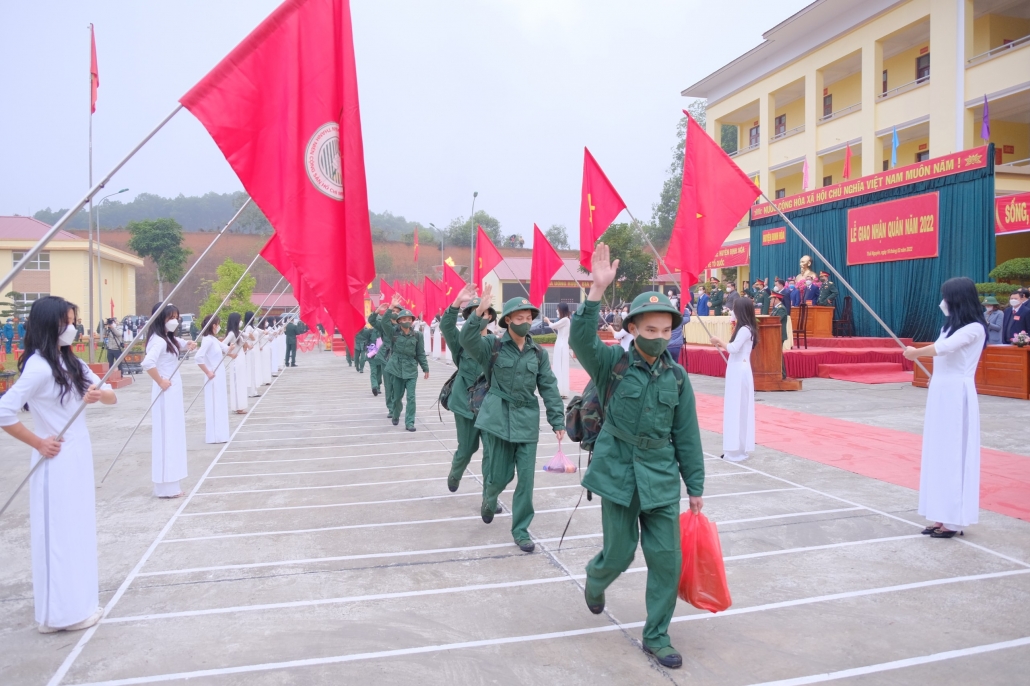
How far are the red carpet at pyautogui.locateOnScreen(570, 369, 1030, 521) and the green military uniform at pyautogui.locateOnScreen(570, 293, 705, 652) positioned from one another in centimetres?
400

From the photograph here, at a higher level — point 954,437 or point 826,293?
→ point 826,293

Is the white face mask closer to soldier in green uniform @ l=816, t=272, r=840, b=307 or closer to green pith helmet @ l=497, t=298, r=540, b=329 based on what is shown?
green pith helmet @ l=497, t=298, r=540, b=329

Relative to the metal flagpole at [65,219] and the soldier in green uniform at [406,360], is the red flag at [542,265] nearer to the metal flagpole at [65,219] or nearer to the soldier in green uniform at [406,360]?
the soldier in green uniform at [406,360]

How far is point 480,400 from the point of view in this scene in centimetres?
581

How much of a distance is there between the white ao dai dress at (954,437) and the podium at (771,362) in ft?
30.5

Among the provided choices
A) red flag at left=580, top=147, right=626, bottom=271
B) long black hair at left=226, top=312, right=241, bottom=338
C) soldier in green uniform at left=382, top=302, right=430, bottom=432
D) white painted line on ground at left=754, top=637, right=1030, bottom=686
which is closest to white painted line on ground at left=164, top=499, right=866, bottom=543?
white painted line on ground at left=754, top=637, right=1030, bottom=686

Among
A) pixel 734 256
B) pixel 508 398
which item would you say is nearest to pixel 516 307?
pixel 508 398

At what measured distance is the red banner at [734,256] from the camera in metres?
30.6

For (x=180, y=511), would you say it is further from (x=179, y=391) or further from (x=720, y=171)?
Answer: (x=720, y=171)

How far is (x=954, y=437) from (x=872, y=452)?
328cm

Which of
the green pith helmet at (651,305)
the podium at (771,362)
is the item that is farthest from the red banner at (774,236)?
the green pith helmet at (651,305)

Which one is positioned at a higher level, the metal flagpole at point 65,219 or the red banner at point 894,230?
the red banner at point 894,230

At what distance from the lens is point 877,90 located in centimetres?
2488

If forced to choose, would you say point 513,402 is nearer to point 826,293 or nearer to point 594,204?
point 594,204
